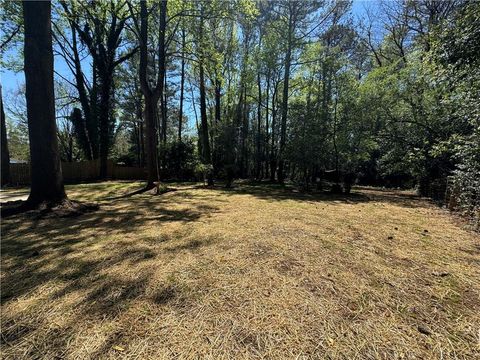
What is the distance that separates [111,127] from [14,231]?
61.4 feet

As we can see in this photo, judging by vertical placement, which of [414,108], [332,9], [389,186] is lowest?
[389,186]

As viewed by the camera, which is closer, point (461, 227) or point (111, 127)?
point (461, 227)

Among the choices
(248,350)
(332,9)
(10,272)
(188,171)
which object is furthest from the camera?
(188,171)

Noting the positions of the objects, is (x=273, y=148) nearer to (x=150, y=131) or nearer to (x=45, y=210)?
(x=150, y=131)

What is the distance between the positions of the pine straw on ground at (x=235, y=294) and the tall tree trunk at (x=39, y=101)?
1.09m

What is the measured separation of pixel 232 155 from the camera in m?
15.4

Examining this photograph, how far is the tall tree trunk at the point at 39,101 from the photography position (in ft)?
15.2

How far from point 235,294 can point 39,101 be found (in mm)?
5197

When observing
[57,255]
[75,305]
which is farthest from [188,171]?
[75,305]

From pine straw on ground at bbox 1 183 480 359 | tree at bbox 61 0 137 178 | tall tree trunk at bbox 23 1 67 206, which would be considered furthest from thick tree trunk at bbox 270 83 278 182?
pine straw on ground at bbox 1 183 480 359

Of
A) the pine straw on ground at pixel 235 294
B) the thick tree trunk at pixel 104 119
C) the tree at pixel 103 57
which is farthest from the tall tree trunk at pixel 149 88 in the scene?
the thick tree trunk at pixel 104 119

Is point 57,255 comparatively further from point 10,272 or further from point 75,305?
point 75,305

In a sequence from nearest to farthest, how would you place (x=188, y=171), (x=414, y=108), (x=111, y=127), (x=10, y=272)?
(x=10, y=272), (x=414, y=108), (x=188, y=171), (x=111, y=127)

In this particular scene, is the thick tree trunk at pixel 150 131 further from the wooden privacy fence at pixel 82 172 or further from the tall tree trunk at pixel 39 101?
the wooden privacy fence at pixel 82 172
